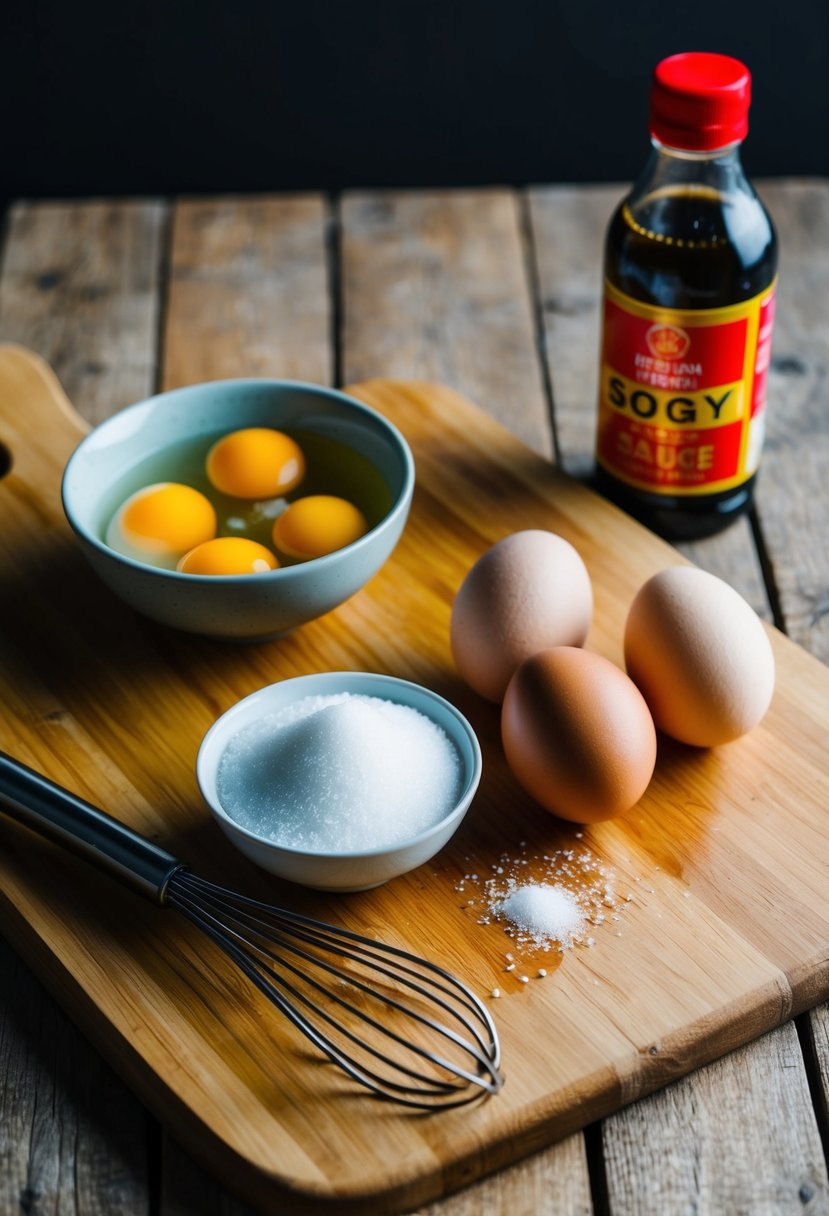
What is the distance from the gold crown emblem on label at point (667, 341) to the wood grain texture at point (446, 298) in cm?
34

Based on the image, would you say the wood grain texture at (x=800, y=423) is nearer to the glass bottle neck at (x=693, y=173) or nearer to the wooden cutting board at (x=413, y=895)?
the wooden cutting board at (x=413, y=895)

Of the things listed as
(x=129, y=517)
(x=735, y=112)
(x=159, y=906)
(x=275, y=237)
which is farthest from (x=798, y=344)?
(x=159, y=906)

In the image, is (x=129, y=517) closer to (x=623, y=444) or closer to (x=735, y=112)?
(x=623, y=444)

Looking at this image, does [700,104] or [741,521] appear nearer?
[700,104]

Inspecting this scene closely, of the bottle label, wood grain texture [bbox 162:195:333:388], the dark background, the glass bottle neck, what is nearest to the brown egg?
the bottle label

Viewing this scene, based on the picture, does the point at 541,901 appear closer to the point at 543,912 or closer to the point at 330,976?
the point at 543,912

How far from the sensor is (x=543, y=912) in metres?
0.97

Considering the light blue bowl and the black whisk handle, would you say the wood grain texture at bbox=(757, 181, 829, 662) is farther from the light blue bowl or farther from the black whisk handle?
the black whisk handle

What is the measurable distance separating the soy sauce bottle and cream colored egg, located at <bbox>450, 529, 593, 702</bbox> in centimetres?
25

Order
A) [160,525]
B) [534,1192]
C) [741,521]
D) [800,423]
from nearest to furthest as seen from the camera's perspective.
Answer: [534,1192]
[160,525]
[741,521]
[800,423]

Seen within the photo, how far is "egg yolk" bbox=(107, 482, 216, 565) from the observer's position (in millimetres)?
1211

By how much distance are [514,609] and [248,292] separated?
0.98m

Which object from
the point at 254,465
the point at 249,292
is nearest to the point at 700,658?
the point at 254,465

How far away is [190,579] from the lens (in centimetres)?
111
